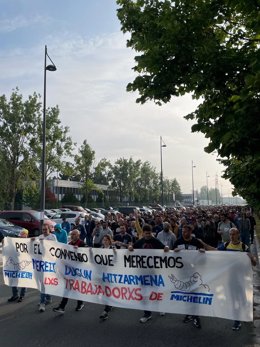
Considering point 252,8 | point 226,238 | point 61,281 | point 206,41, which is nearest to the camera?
point 252,8

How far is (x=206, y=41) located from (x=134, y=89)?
4.90ft

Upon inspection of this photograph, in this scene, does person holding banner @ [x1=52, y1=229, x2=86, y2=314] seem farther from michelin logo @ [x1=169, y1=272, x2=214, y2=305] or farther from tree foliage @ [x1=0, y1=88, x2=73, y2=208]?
tree foliage @ [x1=0, y1=88, x2=73, y2=208]

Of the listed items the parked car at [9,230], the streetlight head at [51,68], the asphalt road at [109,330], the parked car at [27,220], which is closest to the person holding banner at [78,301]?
the asphalt road at [109,330]

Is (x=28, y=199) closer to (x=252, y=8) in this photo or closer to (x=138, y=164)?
(x=138, y=164)

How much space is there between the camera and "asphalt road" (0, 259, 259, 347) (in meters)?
6.73

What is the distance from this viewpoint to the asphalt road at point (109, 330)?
6734 millimetres

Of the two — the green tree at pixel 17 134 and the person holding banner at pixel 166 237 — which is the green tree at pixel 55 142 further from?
the person holding banner at pixel 166 237

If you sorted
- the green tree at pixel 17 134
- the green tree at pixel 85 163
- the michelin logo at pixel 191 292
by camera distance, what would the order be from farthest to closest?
the green tree at pixel 85 163, the green tree at pixel 17 134, the michelin logo at pixel 191 292

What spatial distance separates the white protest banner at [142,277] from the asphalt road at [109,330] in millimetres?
354

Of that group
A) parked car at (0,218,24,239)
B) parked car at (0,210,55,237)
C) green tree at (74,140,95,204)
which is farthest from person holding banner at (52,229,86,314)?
green tree at (74,140,95,204)

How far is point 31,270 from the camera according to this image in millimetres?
9250

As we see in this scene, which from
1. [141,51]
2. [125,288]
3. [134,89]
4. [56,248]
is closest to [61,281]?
[56,248]

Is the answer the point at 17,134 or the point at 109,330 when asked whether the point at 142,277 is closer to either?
the point at 109,330

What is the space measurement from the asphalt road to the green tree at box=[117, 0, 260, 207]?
2586 mm
